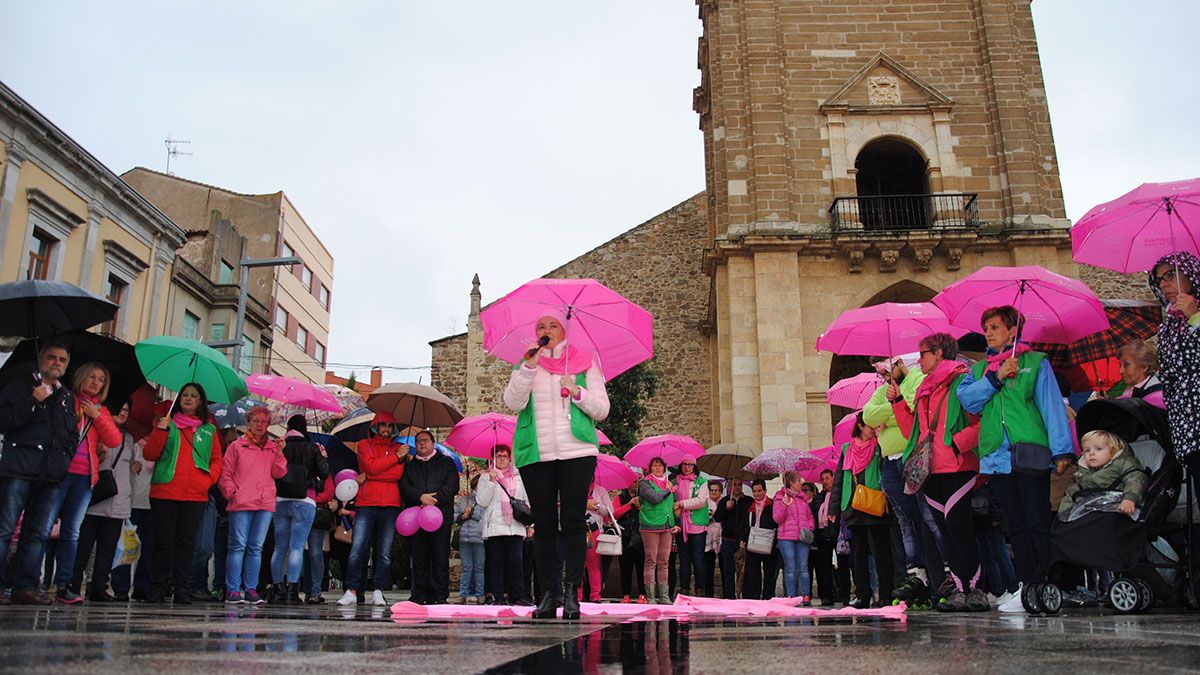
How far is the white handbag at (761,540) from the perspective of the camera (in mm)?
11586

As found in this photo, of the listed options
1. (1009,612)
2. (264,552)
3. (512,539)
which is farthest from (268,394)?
(1009,612)

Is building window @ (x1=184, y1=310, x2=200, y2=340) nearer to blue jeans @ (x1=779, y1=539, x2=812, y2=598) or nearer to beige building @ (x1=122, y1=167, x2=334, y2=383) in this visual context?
beige building @ (x1=122, y1=167, x2=334, y2=383)

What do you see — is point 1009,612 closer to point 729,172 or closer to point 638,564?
point 638,564

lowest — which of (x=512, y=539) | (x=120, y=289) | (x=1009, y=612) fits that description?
(x=1009, y=612)

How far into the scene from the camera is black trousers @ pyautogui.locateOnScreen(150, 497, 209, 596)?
25.2ft

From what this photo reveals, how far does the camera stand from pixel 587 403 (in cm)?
537

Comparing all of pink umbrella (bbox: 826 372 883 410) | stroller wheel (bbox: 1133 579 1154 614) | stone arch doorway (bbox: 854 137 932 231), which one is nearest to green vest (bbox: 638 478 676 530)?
pink umbrella (bbox: 826 372 883 410)

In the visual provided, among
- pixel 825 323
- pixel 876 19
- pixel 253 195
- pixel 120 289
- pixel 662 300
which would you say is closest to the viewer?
pixel 825 323

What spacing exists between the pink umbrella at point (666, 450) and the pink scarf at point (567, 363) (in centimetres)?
811

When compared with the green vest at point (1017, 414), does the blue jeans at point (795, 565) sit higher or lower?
lower

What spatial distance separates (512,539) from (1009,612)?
5.38 metres

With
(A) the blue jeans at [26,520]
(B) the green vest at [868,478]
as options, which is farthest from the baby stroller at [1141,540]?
(A) the blue jeans at [26,520]

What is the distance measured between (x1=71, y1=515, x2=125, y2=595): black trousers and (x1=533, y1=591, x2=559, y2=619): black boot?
13.8 feet

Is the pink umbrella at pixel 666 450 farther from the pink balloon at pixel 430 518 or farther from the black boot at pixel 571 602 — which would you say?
the black boot at pixel 571 602
